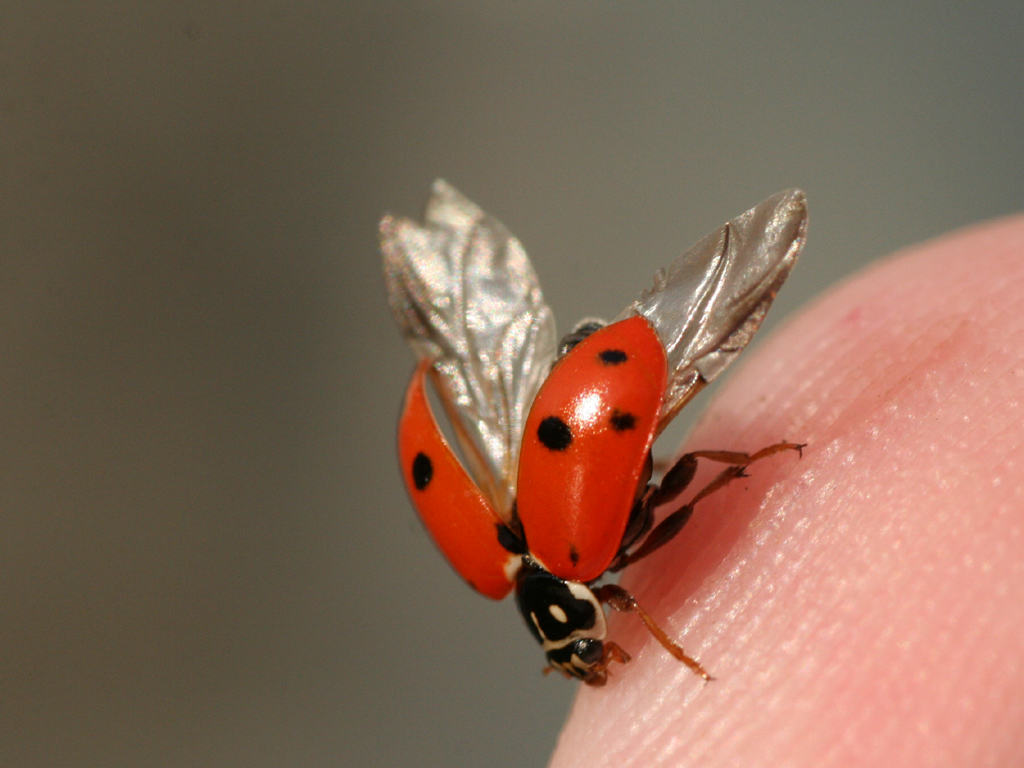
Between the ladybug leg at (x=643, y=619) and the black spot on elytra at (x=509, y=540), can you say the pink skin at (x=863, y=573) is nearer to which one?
the ladybug leg at (x=643, y=619)

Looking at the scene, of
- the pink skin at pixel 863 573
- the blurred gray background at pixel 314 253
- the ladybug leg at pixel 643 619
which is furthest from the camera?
the blurred gray background at pixel 314 253

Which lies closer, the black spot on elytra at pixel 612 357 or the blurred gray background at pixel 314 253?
the black spot on elytra at pixel 612 357

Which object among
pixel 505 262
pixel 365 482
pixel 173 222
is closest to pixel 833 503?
pixel 505 262

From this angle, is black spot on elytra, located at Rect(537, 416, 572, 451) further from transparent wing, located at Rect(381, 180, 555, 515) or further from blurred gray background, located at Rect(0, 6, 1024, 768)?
blurred gray background, located at Rect(0, 6, 1024, 768)

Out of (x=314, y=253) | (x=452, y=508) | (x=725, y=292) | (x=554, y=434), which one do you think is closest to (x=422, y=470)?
(x=452, y=508)

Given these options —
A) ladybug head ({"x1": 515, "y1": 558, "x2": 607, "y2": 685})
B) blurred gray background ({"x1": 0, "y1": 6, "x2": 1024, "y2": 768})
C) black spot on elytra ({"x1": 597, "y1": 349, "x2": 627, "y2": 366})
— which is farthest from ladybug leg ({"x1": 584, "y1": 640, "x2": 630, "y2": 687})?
blurred gray background ({"x1": 0, "y1": 6, "x2": 1024, "y2": 768})

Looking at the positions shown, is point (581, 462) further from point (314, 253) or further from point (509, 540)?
point (314, 253)

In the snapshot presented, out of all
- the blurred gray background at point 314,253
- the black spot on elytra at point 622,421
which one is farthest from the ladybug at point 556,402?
the blurred gray background at point 314,253

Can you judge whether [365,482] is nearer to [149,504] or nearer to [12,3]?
[149,504]
